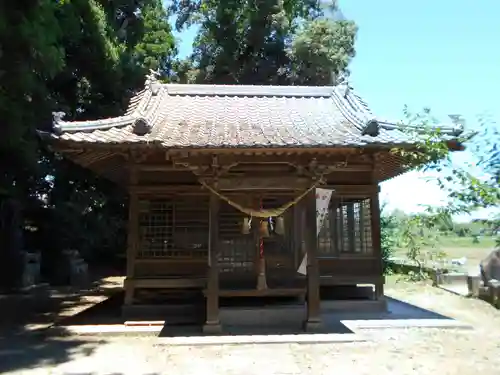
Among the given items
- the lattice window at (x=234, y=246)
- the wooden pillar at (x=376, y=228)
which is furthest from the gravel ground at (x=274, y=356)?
the lattice window at (x=234, y=246)

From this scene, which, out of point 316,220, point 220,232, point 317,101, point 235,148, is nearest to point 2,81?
point 235,148

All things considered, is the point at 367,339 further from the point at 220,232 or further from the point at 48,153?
the point at 48,153

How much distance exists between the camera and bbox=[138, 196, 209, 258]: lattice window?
9.96 metres

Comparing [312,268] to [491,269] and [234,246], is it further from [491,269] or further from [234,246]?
[491,269]

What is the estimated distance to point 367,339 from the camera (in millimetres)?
8141

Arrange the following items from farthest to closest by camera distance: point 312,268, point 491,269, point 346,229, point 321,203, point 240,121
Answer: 1. point 491,269
2. point 346,229
3. point 240,121
4. point 321,203
5. point 312,268

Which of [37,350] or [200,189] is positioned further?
[200,189]

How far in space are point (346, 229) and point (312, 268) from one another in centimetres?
220

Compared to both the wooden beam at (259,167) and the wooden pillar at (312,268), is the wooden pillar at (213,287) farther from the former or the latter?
the wooden pillar at (312,268)

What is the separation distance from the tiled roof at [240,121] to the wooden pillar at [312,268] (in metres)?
1.27

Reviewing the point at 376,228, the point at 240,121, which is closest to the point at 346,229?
the point at 376,228

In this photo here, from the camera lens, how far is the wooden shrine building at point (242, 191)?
8586mm

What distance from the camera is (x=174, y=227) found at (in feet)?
32.8

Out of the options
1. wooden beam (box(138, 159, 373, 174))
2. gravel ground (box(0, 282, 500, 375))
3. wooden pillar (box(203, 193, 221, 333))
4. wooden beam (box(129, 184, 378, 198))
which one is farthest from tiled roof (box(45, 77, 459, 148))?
gravel ground (box(0, 282, 500, 375))
